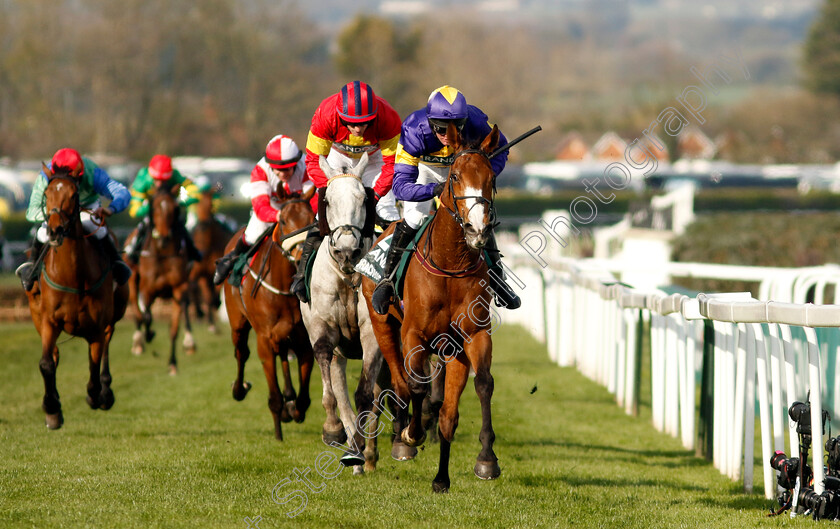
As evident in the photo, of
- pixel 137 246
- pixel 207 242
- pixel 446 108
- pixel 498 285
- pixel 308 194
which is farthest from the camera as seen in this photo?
pixel 207 242

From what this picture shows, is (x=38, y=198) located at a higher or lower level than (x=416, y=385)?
higher

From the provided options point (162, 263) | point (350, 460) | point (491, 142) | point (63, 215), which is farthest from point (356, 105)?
point (162, 263)

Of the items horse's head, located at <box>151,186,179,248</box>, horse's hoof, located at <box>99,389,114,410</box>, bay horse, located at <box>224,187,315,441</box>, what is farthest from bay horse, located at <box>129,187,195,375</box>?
bay horse, located at <box>224,187,315,441</box>

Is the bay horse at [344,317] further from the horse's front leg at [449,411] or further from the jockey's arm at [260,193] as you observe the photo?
the jockey's arm at [260,193]

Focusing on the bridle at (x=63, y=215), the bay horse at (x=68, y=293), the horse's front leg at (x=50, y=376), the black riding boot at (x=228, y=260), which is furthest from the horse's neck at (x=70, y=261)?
the black riding boot at (x=228, y=260)

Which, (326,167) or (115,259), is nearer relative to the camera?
(326,167)

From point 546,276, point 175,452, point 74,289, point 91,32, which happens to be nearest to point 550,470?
point 175,452

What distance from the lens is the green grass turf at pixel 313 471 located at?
502 centimetres

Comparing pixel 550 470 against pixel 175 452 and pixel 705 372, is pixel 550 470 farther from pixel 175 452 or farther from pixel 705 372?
pixel 175 452

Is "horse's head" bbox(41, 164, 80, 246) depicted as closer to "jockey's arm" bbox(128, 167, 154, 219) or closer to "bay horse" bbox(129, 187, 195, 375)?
"bay horse" bbox(129, 187, 195, 375)

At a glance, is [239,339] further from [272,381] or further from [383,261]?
[383,261]

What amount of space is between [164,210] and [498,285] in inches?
272

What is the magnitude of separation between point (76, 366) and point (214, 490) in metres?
6.53

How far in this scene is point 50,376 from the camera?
7543mm
